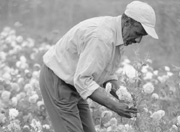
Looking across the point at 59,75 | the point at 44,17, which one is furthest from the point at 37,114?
the point at 44,17

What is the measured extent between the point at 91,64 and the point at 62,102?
1.90 feet

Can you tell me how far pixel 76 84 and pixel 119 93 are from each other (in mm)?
424

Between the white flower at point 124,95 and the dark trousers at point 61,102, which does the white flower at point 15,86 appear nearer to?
the dark trousers at point 61,102

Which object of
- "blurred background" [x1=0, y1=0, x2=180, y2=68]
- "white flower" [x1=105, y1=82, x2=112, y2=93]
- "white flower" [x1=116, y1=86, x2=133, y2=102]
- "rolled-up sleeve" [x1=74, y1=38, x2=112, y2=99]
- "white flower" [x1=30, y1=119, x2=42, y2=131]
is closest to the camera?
"rolled-up sleeve" [x1=74, y1=38, x2=112, y2=99]

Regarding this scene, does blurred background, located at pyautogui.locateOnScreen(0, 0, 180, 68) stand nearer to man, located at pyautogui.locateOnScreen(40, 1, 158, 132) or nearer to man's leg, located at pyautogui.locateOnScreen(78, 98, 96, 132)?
man's leg, located at pyautogui.locateOnScreen(78, 98, 96, 132)

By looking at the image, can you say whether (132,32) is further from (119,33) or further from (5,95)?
(5,95)

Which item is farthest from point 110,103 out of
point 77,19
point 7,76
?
point 77,19

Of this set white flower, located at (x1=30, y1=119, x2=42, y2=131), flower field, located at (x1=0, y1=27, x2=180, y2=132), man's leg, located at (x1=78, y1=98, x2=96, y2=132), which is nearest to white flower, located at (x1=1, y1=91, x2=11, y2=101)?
flower field, located at (x1=0, y1=27, x2=180, y2=132)

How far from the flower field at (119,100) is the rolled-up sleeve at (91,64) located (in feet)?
1.17

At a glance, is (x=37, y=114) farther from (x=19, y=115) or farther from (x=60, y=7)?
(x=60, y=7)

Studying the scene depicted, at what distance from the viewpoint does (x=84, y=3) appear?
11.8 meters

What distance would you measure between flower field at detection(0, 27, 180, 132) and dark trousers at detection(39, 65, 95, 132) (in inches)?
11.1

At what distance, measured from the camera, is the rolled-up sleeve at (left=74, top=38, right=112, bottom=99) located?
3.66m

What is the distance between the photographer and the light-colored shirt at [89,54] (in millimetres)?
3676
